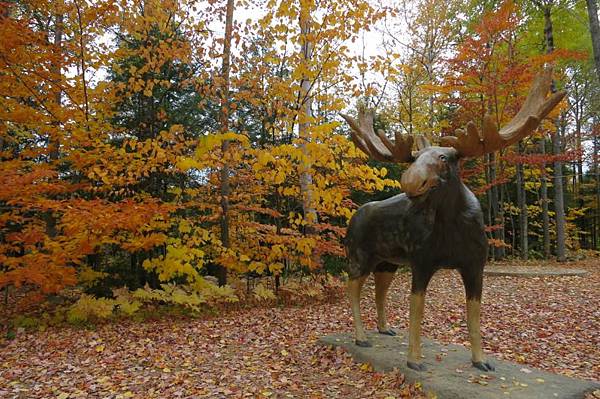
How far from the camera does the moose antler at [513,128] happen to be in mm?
3387

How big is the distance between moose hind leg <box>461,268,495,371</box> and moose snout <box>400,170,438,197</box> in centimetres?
111

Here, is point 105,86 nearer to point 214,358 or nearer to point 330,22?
point 330,22

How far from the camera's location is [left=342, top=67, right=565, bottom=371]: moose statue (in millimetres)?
3490

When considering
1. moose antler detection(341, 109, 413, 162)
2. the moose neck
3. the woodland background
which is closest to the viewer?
the moose neck

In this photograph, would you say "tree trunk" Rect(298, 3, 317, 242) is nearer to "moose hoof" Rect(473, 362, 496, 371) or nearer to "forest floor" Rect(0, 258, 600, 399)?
"forest floor" Rect(0, 258, 600, 399)

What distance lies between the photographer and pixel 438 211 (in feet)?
12.7

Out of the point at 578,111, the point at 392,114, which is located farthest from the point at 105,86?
the point at 578,111

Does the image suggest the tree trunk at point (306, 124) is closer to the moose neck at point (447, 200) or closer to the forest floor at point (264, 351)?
the forest floor at point (264, 351)

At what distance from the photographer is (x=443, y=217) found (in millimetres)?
3857

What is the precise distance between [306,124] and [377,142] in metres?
4.28

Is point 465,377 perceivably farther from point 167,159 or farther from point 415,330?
point 167,159

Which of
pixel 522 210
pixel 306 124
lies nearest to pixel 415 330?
pixel 306 124

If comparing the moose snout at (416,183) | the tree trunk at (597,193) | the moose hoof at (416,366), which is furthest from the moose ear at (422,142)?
the tree trunk at (597,193)

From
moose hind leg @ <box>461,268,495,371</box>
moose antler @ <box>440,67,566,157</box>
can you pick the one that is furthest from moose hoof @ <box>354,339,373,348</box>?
moose antler @ <box>440,67,566,157</box>
